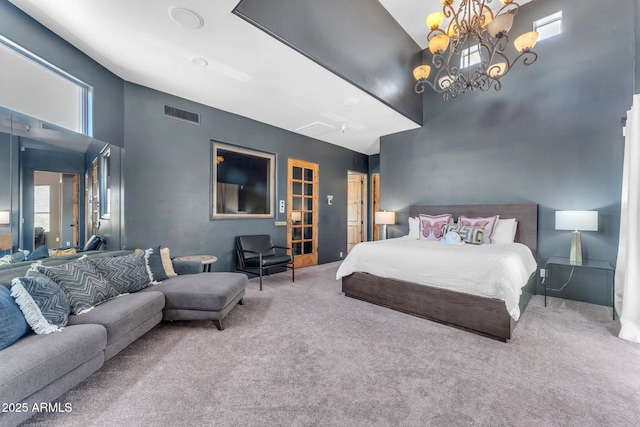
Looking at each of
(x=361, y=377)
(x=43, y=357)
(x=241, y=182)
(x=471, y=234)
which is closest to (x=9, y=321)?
(x=43, y=357)

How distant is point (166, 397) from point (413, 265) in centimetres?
245

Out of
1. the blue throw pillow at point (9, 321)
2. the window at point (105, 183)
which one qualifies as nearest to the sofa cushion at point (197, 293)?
the blue throw pillow at point (9, 321)

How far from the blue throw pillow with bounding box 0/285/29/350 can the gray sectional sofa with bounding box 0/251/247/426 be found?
0.04 m

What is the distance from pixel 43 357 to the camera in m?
1.37

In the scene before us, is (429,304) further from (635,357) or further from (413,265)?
(635,357)

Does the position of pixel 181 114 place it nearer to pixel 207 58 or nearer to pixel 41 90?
pixel 207 58

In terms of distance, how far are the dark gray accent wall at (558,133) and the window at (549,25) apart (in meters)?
0.07

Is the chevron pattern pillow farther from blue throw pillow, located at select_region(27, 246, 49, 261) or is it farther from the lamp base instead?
the lamp base

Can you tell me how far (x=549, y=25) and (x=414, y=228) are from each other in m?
3.51

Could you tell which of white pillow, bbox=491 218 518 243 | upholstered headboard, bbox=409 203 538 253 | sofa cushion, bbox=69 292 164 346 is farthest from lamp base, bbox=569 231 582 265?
sofa cushion, bbox=69 292 164 346

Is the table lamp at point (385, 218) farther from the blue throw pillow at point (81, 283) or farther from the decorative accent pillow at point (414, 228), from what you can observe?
the blue throw pillow at point (81, 283)

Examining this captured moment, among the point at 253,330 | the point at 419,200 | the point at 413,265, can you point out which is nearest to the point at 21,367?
the point at 253,330

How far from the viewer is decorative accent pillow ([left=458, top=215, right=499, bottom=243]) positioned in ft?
12.0

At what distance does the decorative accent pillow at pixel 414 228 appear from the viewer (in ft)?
14.5
